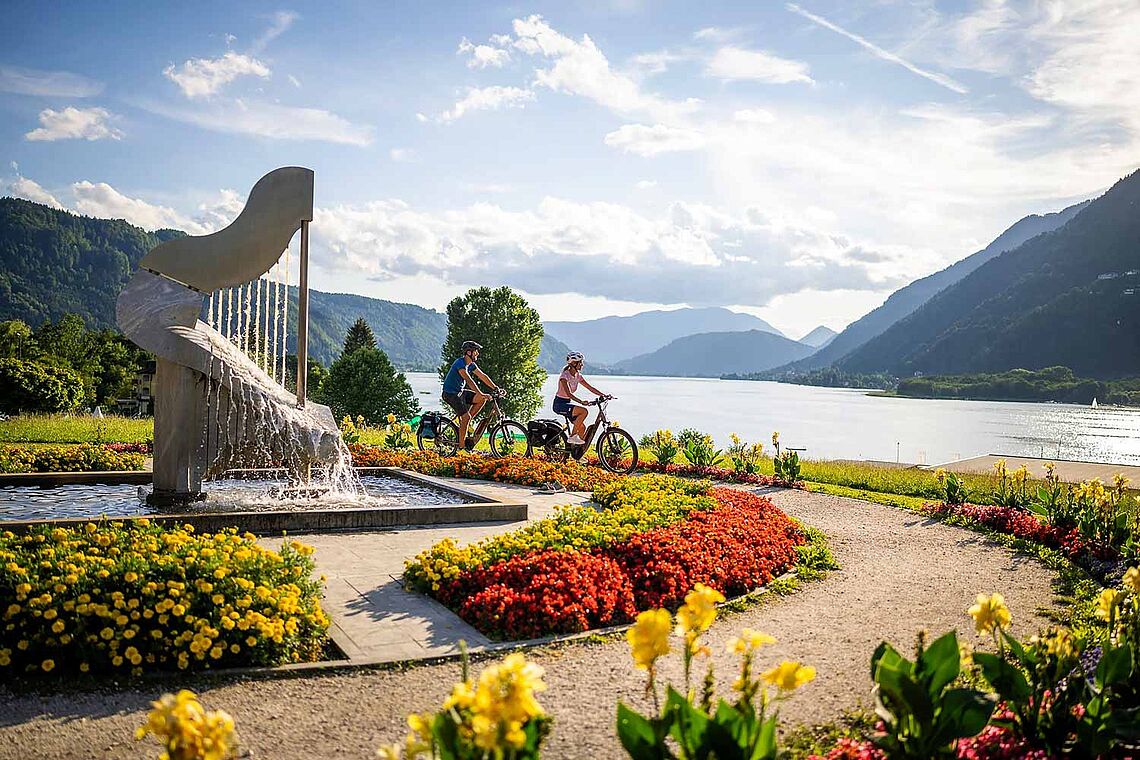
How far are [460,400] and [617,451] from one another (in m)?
3.16

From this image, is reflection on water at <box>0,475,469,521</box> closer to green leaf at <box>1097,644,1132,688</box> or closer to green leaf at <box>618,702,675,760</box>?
green leaf at <box>618,702,675,760</box>

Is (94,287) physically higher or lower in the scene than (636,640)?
higher

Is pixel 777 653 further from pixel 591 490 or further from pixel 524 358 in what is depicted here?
pixel 524 358

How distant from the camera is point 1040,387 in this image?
103 metres

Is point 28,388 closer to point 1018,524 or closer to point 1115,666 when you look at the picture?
point 1018,524

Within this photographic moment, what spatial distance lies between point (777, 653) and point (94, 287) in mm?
155898

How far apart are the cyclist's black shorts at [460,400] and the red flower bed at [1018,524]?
26.8ft

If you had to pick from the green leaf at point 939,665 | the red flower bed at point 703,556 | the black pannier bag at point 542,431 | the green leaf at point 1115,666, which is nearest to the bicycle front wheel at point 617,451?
the black pannier bag at point 542,431

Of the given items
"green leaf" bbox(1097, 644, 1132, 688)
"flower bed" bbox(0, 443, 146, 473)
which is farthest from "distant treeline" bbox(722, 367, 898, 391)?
"green leaf" bbox(1097, 644, 1132, 688)

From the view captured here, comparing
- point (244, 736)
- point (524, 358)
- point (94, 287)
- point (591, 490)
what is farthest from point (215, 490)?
point (94, 287)

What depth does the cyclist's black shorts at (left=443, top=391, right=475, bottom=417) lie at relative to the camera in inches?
637

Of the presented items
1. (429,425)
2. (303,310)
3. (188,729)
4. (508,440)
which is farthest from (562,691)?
(429,425)

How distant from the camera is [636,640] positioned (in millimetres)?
2619

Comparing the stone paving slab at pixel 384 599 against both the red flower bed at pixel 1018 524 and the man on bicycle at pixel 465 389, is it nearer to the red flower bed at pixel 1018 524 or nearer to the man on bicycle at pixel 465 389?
the red flower bed at pixel 1018 524
